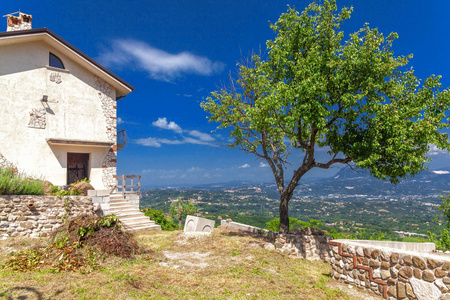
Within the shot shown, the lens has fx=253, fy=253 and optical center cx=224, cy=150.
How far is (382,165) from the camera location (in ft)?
30.4

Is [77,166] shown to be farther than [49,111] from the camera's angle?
Yes

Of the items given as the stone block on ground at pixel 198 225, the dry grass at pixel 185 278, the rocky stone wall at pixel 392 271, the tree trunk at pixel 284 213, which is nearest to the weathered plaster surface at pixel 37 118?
the dry grass at pixel 185 278

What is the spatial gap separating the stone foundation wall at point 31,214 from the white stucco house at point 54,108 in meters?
4.61

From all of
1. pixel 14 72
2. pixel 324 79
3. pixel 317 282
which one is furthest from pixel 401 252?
pixel 14 72

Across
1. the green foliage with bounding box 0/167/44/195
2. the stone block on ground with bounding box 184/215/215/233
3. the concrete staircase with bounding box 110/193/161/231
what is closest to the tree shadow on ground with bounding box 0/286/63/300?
the green foliage with bounding box 0/167/44/195

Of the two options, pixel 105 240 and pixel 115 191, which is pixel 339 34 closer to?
pixel 105 240

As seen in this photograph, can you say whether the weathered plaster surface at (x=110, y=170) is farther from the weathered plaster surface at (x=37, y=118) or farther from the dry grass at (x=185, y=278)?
the dry grass at (x=185, y=278)

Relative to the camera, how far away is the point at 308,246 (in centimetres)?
1024

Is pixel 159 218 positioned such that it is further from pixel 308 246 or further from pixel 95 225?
pixel 308 246

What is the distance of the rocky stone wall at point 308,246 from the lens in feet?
33.3

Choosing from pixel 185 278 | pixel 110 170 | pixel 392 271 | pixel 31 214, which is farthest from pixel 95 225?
pixel 110 170

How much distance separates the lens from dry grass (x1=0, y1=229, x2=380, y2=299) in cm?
558

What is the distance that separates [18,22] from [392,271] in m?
22.0

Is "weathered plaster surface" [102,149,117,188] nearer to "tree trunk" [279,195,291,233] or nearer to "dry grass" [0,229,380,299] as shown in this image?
"dry grass" [0,229,380,299]
